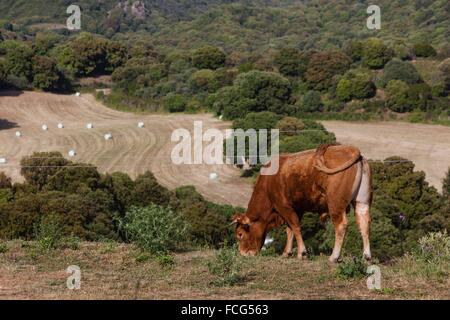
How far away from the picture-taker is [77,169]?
1362 inches

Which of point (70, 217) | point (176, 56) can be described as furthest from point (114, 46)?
point (70, 217)

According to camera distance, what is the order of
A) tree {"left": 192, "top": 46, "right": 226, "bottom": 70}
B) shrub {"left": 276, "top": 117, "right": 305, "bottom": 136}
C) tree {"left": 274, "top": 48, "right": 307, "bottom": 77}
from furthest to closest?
1. tree {"left": 192, "top": 46, "right": 226, "bottom": 70}
2. tree {"left": 274, "top": 48, "right": 307, "bottom": 77}
3. shrub {"left": 276, "top": 117, "right": 305, "bottom": 136}

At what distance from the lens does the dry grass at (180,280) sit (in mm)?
7938

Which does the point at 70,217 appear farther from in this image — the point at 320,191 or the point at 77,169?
the point at 320,191

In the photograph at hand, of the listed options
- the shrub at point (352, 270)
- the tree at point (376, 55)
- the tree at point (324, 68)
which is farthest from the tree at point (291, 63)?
the shrub at point (352, 270)

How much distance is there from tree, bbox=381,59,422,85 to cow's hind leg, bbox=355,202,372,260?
3057 inches

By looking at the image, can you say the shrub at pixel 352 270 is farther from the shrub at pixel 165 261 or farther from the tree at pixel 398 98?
the tree at pixel 398 98

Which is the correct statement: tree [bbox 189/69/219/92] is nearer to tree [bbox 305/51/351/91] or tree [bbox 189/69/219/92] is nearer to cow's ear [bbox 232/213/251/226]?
tree [bbox 305/51/351/91]

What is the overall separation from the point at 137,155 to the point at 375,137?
2531 cm

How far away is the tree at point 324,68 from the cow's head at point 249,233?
77.3 meters

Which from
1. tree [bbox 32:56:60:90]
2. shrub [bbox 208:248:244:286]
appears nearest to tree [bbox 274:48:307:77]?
tree [bbox 32:56:60:90]

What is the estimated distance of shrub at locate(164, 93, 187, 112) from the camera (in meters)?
81.6

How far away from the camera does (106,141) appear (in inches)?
2522

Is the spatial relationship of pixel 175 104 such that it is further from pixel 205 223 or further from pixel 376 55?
pixel 205 223
